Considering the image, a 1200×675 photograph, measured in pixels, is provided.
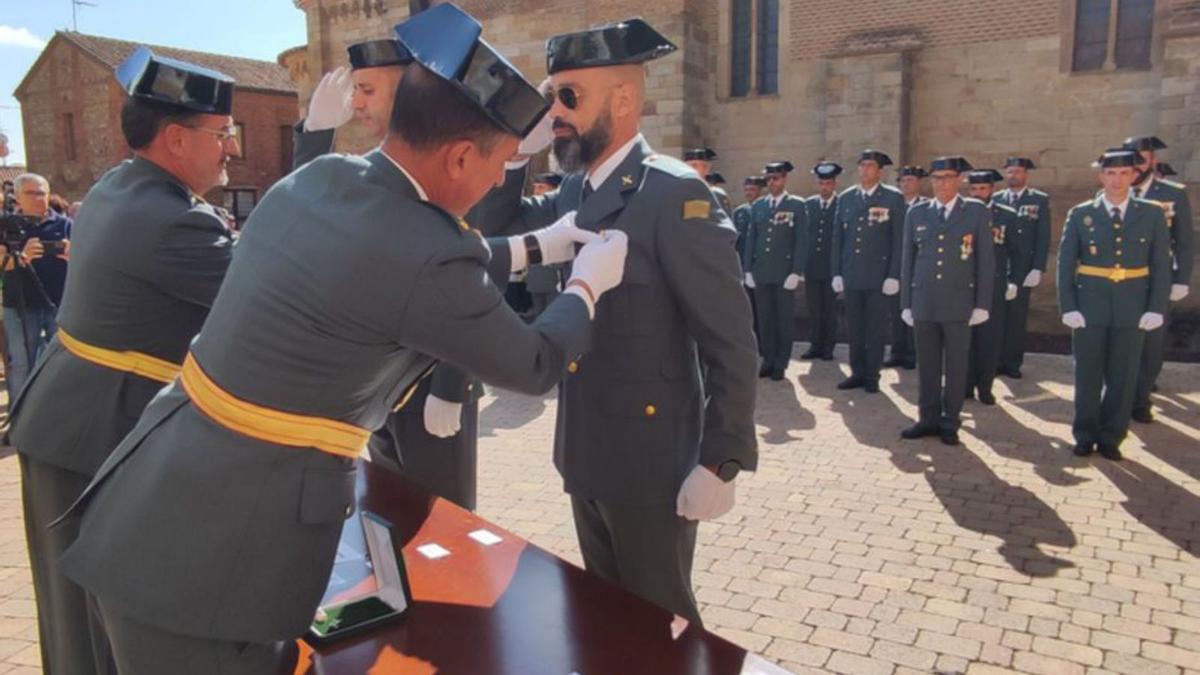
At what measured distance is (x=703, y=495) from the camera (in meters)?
2.31

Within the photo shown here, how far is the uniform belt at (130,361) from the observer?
2461mm

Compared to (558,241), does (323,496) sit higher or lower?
lower

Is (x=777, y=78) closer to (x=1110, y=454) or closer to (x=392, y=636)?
(x=1110, y=454)

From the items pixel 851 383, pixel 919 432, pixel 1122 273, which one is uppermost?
pixel 1122 273

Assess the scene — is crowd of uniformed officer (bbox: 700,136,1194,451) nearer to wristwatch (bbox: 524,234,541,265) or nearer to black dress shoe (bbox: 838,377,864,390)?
black dress shoe (bbox: 838,377,864,390)

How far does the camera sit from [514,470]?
6012 mm

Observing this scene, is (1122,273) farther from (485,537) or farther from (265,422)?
(265,422)

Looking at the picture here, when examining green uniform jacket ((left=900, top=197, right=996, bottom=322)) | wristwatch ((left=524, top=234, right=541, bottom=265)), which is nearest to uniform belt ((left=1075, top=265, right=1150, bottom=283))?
green uniform jacket ((left=900, top=197, right=996, bottom=322))

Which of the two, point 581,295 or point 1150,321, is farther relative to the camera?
point 1150,321

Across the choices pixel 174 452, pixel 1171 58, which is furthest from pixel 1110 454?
pixel 1171 58

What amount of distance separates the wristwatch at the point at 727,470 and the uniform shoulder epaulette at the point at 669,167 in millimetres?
780

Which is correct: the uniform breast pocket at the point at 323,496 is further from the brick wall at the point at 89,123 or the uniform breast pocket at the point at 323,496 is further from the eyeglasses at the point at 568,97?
the brick wall at the point at 89,123

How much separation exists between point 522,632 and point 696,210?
114 centimetres

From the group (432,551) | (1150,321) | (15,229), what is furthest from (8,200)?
(1150,321)
